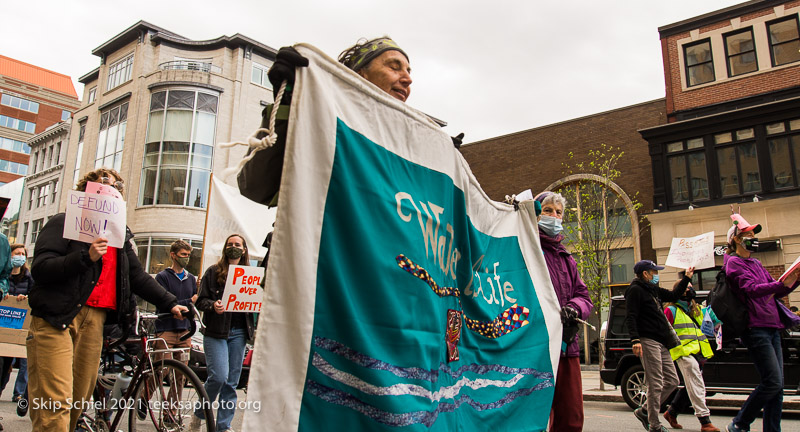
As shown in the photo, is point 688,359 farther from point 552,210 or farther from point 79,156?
point 79,156

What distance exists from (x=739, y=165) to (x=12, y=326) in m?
22.0

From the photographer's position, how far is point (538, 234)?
4.26m

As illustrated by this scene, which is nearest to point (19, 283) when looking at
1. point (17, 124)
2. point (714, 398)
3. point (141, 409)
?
point (141, 409)

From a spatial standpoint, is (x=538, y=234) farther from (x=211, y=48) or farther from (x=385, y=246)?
(x=211, y=48)

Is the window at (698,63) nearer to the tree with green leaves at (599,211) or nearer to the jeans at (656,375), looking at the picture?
the tree with green leaves at (599,211)

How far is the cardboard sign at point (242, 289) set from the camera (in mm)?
5578

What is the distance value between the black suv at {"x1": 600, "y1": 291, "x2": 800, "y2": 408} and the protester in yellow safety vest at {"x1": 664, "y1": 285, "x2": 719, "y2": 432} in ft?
4.19

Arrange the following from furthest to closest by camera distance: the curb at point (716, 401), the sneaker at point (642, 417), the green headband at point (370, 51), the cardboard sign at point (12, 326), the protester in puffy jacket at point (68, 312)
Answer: the curb at point (716, 401) < the sneaker at point (642, 417) < the cardboard sign at point (12, 326) < the protester in puffy jacket at point (68, 312) < the green headband at point (370, 51)

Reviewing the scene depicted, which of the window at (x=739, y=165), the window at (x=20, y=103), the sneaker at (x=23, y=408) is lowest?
the sneaker at (x=23, y=408)

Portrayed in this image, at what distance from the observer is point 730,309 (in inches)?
216

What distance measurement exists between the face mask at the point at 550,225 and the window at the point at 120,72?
33.0 metres

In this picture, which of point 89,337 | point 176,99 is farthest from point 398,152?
point 176,99

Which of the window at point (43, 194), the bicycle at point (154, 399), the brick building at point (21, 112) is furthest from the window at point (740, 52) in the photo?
the brick building at point (21, 112)

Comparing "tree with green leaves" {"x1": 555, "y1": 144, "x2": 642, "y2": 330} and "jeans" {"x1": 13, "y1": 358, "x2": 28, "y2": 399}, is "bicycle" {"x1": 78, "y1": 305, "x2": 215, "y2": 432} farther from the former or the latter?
"tree with green leaves" {"x1": 555, "y1": 144, "x2": 642, "y2": 330}
